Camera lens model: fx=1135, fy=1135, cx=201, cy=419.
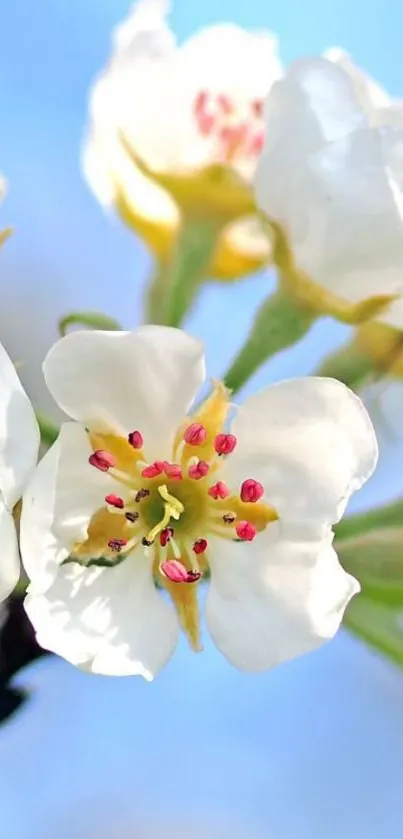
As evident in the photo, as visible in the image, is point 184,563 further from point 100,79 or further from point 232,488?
point 100,79

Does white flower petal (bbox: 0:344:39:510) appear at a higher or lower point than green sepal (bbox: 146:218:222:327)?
higher

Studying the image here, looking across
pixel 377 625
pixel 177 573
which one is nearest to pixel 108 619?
pixel 177 573

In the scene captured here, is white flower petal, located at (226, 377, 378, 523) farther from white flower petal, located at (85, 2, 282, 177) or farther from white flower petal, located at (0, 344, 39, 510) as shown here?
white flower petal, located at (85, 2, 282, 177)

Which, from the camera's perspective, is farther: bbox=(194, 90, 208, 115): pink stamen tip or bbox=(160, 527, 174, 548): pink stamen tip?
bbox=(194, 90, 208, 115): pink stamen tip

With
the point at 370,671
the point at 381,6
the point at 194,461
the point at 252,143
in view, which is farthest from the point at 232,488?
the point at 381,6

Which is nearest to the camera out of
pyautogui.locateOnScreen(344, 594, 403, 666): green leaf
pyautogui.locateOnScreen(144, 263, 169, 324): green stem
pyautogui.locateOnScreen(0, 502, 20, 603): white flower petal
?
pyautogui.locateOnScreen(0, 502, 20, 603): white flower petal

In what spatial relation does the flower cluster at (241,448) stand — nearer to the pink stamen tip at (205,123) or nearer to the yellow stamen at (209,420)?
the yellow stamen at (209,420)

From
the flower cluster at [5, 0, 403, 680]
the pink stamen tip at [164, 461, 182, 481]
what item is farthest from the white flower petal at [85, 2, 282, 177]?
the pink stamen tip at [164, 461, 182, 481]
